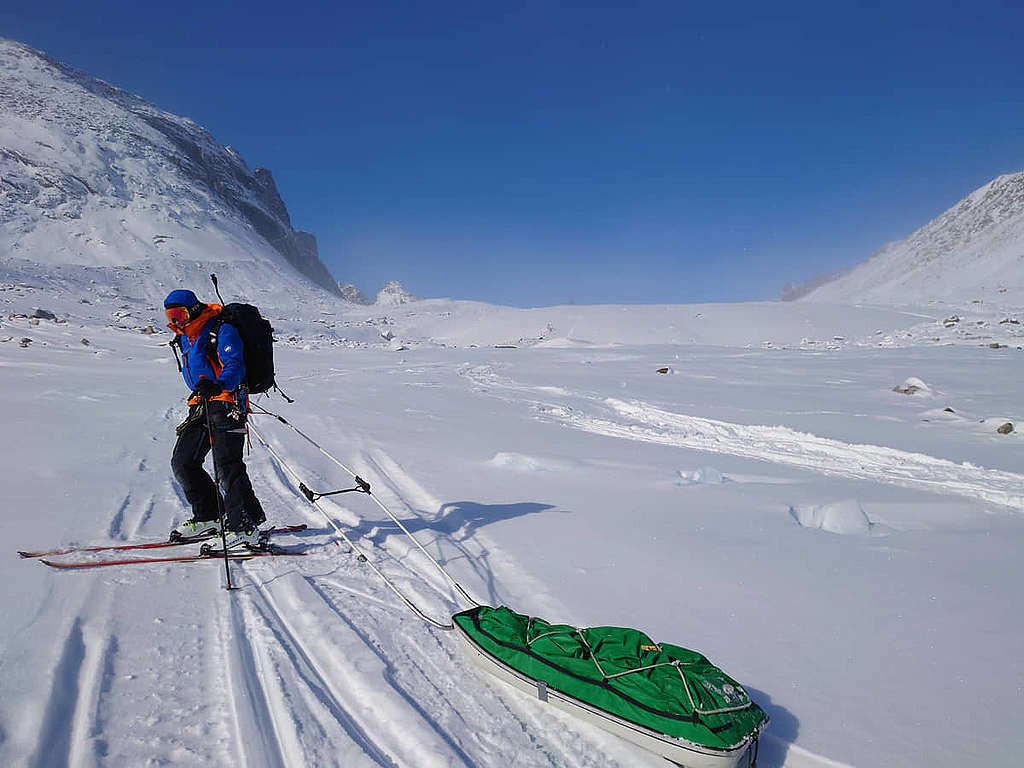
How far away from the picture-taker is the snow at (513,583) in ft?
8.18

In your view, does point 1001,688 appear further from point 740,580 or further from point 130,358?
point 130,358

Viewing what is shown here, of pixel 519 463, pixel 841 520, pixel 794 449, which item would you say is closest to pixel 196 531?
pixel 519 463

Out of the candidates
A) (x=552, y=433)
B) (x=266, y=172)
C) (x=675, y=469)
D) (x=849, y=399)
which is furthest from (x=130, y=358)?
(x=266, y=172)

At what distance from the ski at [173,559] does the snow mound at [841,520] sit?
4.93 meters

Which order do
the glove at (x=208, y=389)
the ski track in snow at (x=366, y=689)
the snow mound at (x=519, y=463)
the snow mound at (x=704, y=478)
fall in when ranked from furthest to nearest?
1. the snow mound at (x=519, y=463)
2. the snow mound at (x=704, y=478)
3. the glove at (x=208, y=389)
4. the ski track in snow at (x=366, y=689)

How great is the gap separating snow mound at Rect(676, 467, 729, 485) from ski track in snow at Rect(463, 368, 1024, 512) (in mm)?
1780

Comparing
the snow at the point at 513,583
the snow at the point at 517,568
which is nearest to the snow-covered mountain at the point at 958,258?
the snow at the point at 517,568

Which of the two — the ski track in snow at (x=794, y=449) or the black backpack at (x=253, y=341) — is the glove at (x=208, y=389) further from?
the ski track in snow at (x=794, y=449)

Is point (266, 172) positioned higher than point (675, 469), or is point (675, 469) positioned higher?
point (266, 172)

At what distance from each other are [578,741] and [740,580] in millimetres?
2209

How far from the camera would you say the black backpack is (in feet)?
Result: 15.1

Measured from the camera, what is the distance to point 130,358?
19219 millimetres

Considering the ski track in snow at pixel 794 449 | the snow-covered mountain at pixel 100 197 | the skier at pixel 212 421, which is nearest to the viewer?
the skier at pixel 212 421

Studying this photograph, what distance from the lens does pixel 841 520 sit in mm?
5188
